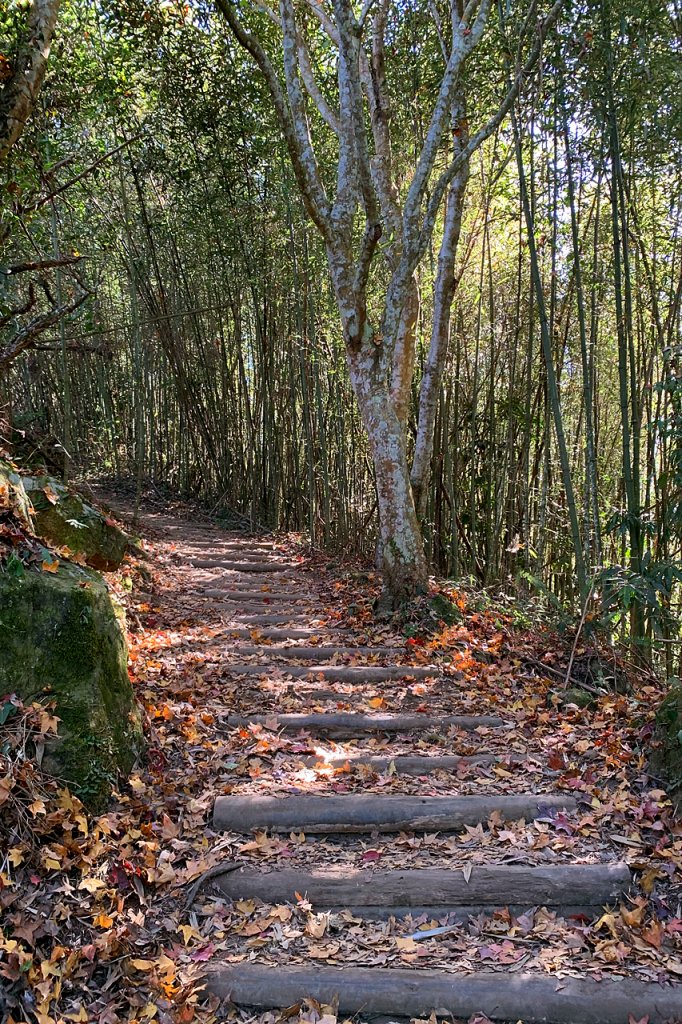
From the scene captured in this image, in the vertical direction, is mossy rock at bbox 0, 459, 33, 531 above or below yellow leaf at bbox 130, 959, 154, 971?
above

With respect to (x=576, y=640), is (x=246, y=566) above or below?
above

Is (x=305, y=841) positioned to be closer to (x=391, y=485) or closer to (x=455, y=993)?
(x=455, y=993)

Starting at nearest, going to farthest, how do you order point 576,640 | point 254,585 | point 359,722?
point 359,722, point 576,640, point 254,585

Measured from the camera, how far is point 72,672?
2.88 metres

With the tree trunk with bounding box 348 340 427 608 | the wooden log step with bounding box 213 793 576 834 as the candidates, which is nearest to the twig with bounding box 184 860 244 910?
the wooden log step with bounding box 213 793 576 834

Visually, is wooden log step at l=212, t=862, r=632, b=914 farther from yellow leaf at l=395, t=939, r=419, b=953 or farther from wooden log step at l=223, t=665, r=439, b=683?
wooden log step at l=223, t=665, r=439, b=683

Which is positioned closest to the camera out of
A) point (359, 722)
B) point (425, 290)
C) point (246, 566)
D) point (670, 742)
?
point (670, 742)

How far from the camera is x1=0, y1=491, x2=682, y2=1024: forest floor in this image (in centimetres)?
217

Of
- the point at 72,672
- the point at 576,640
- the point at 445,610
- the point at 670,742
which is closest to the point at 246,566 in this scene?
the point at 445,610

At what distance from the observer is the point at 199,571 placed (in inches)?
286

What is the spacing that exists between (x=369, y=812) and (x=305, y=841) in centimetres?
29

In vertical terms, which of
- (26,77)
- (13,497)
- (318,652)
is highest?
(26,77)

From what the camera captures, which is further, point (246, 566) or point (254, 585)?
point (246, 566)

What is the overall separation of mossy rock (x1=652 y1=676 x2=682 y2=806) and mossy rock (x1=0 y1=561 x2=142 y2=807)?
2.33 m
